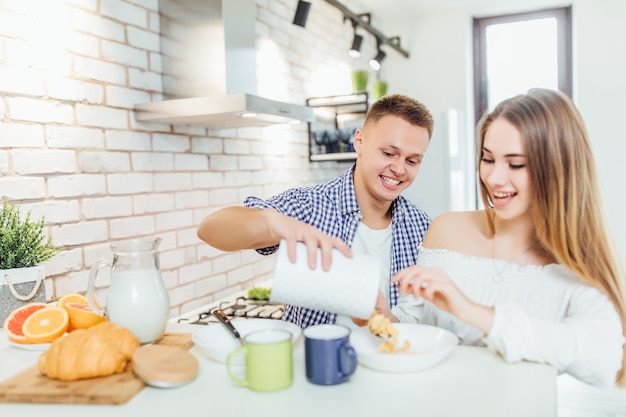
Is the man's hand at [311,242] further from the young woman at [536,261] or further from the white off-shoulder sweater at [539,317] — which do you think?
the white off-shoulder sweater at [539,317]

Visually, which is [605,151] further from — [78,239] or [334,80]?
[78,239]

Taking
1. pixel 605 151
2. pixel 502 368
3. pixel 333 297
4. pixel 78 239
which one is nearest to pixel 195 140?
pixel 78 239

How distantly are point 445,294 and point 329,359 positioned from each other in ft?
0.99

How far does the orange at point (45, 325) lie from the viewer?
4.02ft

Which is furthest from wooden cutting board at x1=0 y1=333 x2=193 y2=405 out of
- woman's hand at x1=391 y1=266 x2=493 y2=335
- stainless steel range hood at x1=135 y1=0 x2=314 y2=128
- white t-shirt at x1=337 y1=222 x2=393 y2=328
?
stainless steel range hood at x1=135 y1=0 x2=314 y2=128

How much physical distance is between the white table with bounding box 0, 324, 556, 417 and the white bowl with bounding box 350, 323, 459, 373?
18 millimetres

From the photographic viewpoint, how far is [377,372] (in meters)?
1.03

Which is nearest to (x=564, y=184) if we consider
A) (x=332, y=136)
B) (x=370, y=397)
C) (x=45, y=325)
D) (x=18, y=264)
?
(x=370, y=397)

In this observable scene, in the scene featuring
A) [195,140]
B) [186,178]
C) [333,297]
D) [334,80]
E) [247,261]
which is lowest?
[247,261]

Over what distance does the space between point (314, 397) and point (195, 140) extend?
1751mm

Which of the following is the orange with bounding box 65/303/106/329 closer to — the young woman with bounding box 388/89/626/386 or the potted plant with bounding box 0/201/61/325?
the potted plant with bounding box 0/201/61/325

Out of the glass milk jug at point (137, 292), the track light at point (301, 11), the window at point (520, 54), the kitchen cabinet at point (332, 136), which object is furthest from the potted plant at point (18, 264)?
the window at point (520, 54)

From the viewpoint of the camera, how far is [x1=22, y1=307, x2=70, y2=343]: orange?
123 centimetres

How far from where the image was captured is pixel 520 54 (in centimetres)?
494
